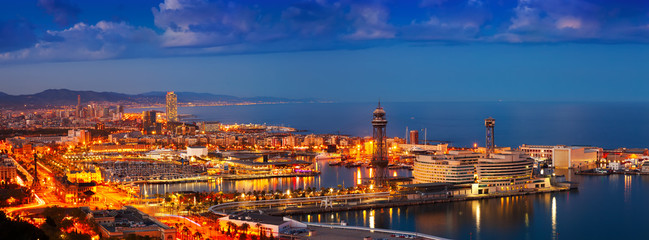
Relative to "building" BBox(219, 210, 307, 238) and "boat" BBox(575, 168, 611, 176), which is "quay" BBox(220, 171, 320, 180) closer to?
"boat" BBox(575, 168, 611, 176)

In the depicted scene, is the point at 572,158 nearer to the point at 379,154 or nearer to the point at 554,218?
the point at 379,154

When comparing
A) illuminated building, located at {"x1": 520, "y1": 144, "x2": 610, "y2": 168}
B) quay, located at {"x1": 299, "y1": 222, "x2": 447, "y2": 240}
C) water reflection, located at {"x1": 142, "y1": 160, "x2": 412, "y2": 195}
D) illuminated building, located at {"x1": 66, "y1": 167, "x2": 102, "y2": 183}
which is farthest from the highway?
illuminated building, located at {"x1": 520, "y1": 144, "x2": 610, "y2": 168}

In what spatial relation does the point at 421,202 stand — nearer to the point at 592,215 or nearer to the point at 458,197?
the point at 458,197

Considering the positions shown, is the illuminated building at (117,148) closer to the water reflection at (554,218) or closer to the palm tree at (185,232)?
the water reflection at (554,218)

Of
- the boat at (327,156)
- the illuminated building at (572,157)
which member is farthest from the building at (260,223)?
the boat at (327,156)

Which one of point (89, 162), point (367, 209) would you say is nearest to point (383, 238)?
point (367, 209)

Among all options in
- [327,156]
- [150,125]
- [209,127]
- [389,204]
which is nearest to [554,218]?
[389,204]
